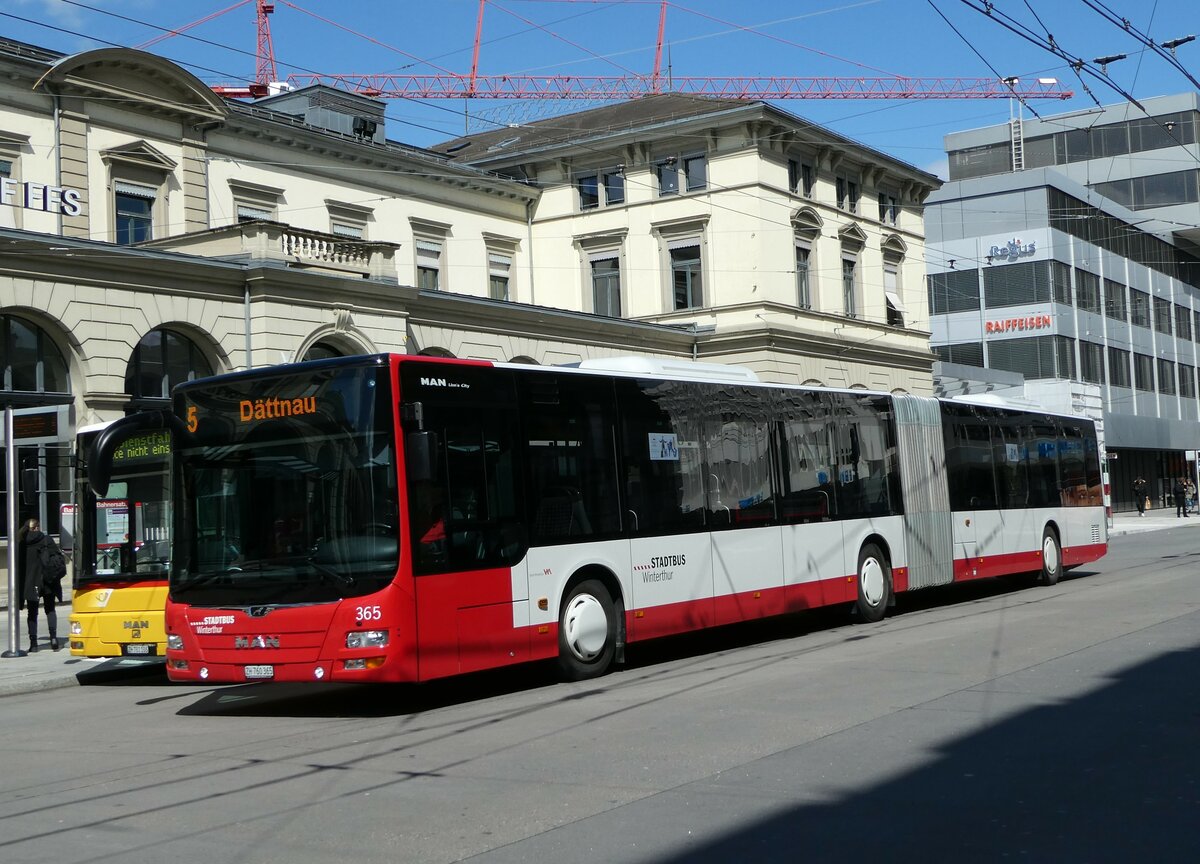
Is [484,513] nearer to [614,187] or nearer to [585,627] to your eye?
[585,627]

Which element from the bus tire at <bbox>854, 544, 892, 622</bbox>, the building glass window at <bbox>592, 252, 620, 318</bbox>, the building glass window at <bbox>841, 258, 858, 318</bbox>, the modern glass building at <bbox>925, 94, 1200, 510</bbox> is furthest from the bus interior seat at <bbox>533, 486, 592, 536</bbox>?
the modern glass building at <bbox>925, 94, 1200, 510</bbox>

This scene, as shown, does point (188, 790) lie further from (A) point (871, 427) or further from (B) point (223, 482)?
(A) point (871, 427)

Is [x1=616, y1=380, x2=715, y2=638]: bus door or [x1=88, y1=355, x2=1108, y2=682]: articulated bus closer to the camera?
[x1=88, y1=355, x2=1108, y2=682]: articulated bus

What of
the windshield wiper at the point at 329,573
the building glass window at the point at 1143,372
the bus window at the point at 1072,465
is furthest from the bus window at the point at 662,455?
the building glass window at the point at 1143,372

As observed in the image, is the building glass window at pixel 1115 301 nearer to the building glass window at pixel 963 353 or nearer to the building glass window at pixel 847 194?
the building glass window at pixel 963 353

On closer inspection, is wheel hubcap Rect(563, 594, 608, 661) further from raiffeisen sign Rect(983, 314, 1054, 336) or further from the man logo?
raiffeisen sign Rect(983, 314, 1054, 336)

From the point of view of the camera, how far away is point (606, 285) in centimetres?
4584

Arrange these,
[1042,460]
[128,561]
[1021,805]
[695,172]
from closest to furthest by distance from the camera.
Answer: [1021,805] < [128,561] < [1042,460] < [695,172]

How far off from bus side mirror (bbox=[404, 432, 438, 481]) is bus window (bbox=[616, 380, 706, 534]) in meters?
3.28

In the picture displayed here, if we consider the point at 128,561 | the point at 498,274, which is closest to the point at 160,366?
the point at 128,561

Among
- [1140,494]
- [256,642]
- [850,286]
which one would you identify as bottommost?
[256,642]

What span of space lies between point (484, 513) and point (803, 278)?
34.9 meters

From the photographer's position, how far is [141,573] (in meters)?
15.3

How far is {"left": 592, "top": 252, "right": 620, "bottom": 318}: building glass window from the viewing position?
4566 cm
